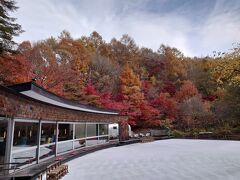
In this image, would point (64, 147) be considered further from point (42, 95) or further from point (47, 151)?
point (42, 95)

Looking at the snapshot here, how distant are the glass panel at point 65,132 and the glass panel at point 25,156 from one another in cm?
299

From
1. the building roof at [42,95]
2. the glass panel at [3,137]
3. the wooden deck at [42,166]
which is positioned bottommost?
the wooden deck at [42,166]

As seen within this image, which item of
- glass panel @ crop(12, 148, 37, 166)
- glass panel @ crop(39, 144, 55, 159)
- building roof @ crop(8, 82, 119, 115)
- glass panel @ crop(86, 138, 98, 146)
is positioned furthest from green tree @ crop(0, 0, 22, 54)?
glass panel @ crop(12, 148, 37, 166)

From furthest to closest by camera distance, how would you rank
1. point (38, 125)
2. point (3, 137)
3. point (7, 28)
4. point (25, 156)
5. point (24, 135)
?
point (7, 28)
point (38, 125)
point (25, 156)
point (24, 135)
point (3, 137)

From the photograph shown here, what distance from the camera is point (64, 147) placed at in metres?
12.9

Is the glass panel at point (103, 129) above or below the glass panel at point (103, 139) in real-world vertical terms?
above

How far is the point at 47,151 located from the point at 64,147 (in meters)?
2.39

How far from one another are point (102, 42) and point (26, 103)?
139 feet

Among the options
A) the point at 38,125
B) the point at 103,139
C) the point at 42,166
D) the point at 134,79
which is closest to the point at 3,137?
the point at 42,166

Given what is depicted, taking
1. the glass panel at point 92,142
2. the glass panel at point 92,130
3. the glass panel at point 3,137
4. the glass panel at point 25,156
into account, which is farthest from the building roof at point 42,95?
the glass panel at point 92,142

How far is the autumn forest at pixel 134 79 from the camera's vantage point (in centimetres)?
2113

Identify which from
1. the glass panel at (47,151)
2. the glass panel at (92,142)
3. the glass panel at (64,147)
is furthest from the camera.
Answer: the glass panel at (92,142)

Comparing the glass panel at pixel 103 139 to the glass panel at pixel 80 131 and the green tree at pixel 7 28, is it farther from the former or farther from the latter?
the green tree at pixel 7 28

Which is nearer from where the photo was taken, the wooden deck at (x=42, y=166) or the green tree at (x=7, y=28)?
the wooden deck at (x=42, y=166)
